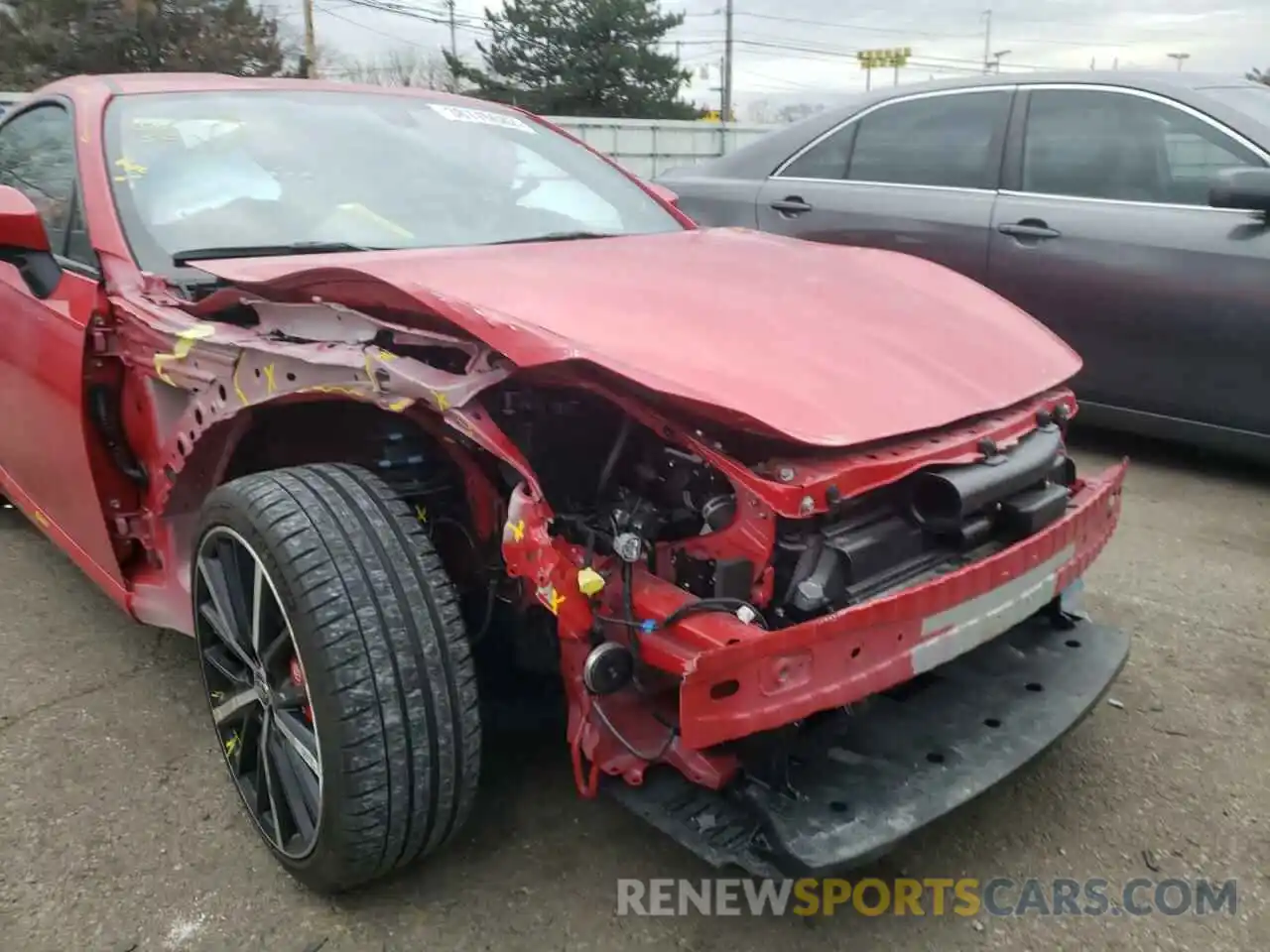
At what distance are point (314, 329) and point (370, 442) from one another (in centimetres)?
31

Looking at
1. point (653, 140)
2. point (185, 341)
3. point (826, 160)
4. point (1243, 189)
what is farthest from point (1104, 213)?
point (653, 140)

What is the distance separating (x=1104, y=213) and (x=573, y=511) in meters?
3.24

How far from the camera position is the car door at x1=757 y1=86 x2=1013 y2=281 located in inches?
178

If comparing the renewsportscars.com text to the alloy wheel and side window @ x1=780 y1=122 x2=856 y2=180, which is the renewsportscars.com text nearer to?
the alloy wheel

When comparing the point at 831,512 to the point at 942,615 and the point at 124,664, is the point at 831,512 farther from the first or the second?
the point at 124,664

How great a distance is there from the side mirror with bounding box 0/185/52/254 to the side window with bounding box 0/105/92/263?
11 centimetres

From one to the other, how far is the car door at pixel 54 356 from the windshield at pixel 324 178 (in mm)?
196

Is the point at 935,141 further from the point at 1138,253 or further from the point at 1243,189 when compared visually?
the point at 1243,189

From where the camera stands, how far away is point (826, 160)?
5.05m

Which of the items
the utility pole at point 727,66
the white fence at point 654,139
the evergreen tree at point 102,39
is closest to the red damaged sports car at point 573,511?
the white fence at point 654,139

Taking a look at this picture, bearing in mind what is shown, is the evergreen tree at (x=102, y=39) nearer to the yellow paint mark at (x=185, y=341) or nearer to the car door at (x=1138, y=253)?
the car door at (x=1138, y=253)

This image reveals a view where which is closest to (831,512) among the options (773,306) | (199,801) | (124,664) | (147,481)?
(773,306)

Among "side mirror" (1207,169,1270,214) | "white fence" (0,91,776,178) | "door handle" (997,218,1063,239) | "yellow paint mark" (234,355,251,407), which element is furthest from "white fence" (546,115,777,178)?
"yellow paint mark" (234,355,251,407)

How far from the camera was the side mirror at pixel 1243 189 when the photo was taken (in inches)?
142
